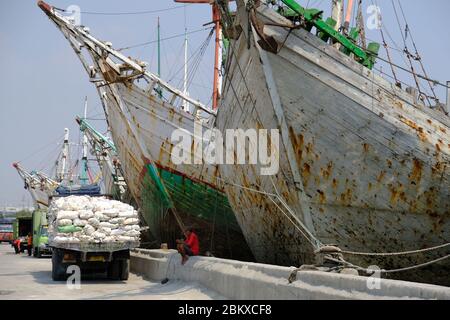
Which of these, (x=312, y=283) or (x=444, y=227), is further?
(x=444, y=227)

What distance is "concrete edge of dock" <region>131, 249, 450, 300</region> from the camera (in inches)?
204

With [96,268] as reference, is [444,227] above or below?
above

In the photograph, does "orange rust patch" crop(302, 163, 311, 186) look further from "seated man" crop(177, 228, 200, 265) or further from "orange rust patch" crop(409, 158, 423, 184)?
"seated man" crop(177, 228, 200, 265)

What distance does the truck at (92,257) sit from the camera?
1156 centimetres

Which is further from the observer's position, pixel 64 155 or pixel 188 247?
pixel 64 155

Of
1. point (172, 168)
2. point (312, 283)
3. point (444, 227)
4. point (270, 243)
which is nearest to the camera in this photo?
point (312, 283)

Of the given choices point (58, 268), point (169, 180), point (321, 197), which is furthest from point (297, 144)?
point (169, 180)

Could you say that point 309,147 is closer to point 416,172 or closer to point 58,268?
point 416,172

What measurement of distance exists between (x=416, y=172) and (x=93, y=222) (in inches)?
228

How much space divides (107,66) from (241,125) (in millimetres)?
7451

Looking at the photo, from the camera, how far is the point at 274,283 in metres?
7.02

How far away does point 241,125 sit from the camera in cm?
1173

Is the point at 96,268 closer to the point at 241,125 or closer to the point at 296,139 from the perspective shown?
the point at 241,125
